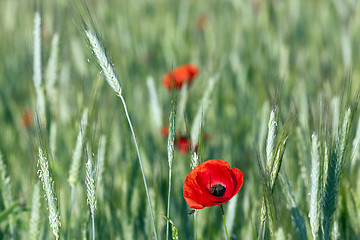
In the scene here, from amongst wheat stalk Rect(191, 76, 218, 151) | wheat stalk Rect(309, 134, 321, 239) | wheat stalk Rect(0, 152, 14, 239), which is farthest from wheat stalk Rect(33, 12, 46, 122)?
wheat stalk Rect(309, 134, 321, 239)

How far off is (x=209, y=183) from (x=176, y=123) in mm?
348

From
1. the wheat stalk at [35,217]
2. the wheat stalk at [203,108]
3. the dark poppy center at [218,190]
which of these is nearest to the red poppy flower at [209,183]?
the dark poppy center at [218,190]

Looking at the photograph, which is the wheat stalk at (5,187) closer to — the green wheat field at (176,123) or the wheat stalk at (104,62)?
the green wheat field at (176,123)

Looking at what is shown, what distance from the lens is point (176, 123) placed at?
847 mm

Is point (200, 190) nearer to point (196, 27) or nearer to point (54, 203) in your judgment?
point (54, 203)

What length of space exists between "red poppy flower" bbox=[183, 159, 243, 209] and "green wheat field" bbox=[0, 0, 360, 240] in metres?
0.02

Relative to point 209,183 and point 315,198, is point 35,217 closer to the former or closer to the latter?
point 209,183

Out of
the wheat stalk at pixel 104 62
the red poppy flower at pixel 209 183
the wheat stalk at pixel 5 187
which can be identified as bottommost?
the red poppy flower at pixel 209 183

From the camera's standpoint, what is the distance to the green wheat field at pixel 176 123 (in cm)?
48

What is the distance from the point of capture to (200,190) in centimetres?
47

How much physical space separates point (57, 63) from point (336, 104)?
523 millimetres

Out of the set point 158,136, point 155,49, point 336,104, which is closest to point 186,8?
point 155,49

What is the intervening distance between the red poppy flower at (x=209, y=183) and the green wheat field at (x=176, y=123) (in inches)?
0.9

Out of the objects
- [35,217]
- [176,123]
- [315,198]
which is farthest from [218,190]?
[176,123]
